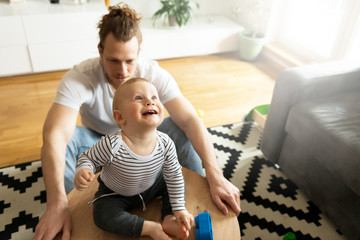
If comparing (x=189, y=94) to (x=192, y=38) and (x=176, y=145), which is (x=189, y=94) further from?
(x=176, y=145)

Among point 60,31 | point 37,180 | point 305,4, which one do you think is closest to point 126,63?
point 37,180

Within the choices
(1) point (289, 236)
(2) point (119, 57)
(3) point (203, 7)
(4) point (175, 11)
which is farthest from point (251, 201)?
(3) point (203, 7)

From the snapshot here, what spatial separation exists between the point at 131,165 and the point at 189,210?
0.89 feet

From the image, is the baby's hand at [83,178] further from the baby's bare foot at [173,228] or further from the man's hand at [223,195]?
the man's hand at [223,195]

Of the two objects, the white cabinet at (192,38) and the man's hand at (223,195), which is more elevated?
the man's hand at (223,195)

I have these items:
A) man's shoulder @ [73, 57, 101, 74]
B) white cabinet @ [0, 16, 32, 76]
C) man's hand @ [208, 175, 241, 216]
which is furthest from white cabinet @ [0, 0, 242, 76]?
man's hand @ [208, 175, 241, 216]

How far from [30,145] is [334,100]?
188cm

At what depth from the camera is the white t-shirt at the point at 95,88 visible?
1.31m

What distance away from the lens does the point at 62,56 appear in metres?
2.86

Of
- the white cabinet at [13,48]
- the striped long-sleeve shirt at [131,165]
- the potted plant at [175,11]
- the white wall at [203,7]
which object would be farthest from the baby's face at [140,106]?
the white wall at [203,7]

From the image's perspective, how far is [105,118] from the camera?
1485mm

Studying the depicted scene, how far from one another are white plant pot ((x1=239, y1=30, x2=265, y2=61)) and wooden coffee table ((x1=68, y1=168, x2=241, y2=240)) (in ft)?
7.61

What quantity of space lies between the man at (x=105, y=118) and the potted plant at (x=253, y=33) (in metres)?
2.00

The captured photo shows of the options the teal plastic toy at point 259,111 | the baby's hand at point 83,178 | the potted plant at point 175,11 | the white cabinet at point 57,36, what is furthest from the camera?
the potted plant at point 175,11
